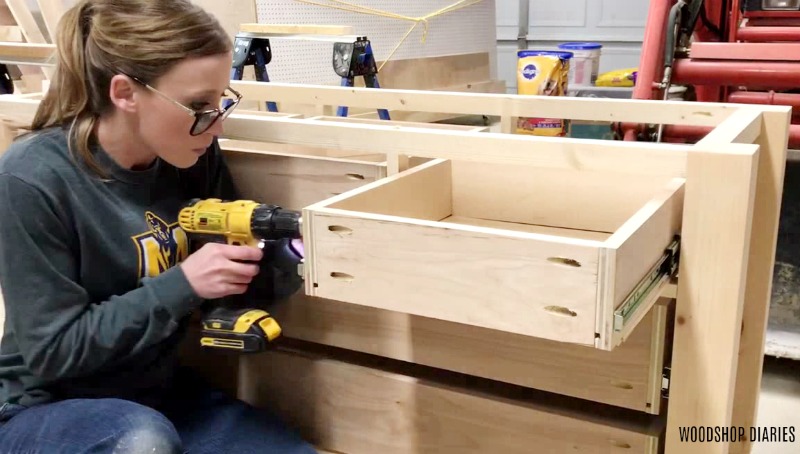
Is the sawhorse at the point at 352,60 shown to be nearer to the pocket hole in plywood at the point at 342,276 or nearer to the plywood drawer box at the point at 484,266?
the plywood drawer box at the point at 484,266

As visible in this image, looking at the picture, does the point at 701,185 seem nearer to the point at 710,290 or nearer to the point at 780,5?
the point at 710,290

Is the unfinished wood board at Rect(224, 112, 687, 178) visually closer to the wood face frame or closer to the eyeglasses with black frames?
the wood face frame

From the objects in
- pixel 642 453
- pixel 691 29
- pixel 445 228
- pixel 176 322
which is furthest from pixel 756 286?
pixel 691 29

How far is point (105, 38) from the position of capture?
1.01 m

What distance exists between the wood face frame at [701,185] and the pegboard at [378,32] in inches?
74.9

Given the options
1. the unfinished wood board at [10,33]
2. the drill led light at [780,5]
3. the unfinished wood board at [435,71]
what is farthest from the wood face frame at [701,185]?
the unfinished wood board at [435,71]

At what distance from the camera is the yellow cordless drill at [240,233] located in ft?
3.39

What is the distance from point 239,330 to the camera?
108 centimetres

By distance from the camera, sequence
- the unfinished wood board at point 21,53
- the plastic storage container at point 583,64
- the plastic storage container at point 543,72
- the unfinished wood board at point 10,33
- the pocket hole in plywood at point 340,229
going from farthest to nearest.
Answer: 1. the plastic storage container at point 583,64
2. the plastic storage container at point 543,72
3. the unfinished wood board at point 10,33
4. the unfinished wood board at point 21,53
5. the pocket hole in plywood at point 340,229

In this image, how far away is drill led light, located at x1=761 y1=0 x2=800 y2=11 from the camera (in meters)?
2.35

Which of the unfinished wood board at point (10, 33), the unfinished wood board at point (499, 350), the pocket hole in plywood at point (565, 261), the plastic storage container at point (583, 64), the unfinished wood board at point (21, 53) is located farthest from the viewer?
the plastic storage container at point (583, 64)

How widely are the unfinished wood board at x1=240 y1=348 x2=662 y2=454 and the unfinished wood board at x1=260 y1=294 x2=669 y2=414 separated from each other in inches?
1.4

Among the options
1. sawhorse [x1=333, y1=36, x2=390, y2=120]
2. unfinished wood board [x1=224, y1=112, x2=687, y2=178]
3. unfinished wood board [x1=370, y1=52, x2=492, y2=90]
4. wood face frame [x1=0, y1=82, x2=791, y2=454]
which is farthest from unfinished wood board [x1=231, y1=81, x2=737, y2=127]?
unfinished wood board [x1=370, y1=52, x2=492, y2=90]

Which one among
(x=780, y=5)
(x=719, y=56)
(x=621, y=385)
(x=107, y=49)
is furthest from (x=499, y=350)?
(x=780, y=5)
